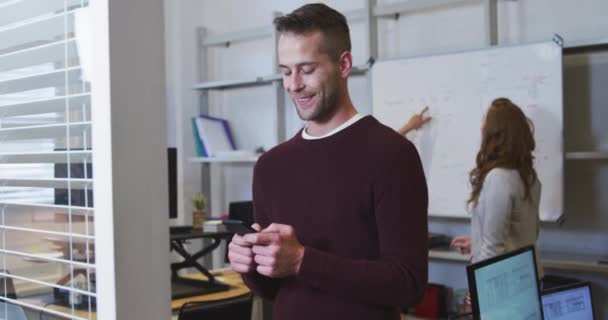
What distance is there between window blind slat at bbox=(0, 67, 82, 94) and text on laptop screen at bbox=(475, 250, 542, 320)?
0.88 m

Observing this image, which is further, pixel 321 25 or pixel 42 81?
pixel 321 25

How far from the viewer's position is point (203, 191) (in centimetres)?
536

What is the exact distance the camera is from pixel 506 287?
4.69 ft

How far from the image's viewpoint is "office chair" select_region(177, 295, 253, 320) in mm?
2222

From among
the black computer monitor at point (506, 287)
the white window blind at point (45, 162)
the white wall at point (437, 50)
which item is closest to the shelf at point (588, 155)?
the white wall at point (437, 50)

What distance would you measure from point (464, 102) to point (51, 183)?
3.19 meters

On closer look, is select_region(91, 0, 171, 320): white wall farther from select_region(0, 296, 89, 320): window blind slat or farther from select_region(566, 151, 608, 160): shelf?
select_region(566, 151, 608, 160): shelf

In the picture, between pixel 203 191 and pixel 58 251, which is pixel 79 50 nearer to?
pixel 58 251

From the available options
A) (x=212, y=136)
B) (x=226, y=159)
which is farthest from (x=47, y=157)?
(x=212, y=136)

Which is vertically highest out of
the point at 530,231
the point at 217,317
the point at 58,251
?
the point at 58,251

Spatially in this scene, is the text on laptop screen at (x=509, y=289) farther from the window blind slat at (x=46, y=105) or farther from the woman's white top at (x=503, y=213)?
the woman's white top at (x=503, y=213)

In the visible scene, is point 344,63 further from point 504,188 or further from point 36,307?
point 504,188

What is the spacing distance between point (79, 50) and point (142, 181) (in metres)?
0.18

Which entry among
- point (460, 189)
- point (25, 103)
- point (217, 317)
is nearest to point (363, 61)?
point (460, 189)
